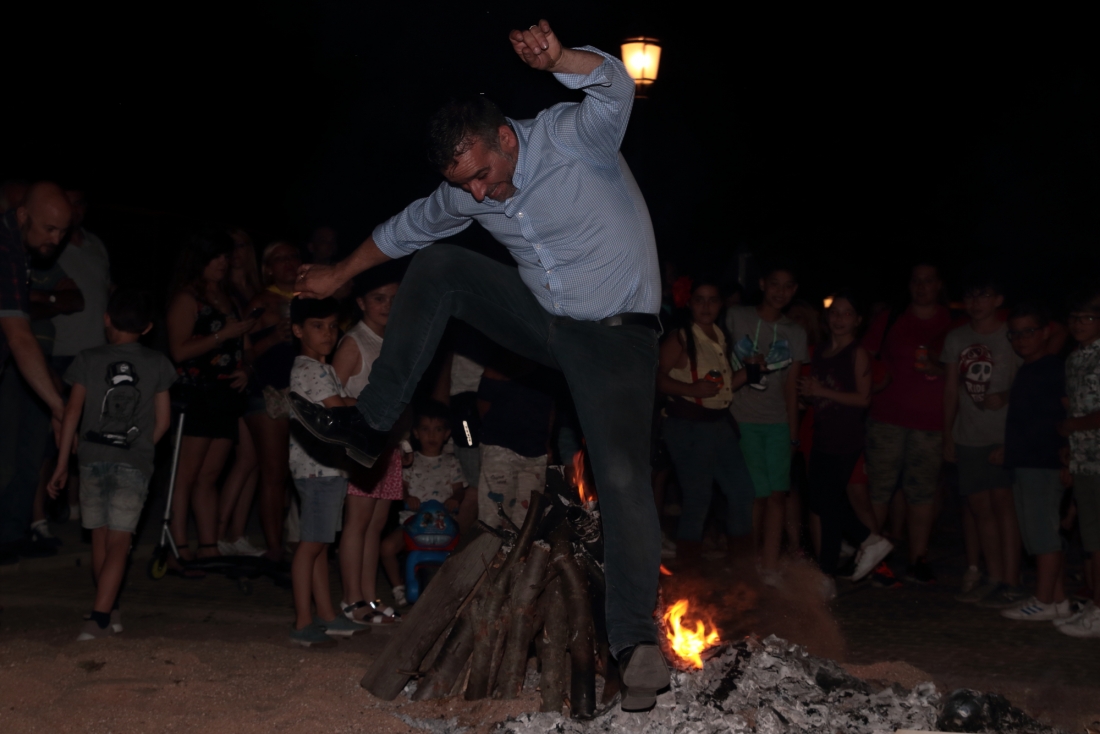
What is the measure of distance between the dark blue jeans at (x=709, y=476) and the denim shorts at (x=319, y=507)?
2628 millimetres

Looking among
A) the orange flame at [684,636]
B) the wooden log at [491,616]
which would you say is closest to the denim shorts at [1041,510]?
the orange flame at [684,636]

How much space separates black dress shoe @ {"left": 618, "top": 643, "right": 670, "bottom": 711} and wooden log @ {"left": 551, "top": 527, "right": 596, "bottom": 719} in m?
0.57

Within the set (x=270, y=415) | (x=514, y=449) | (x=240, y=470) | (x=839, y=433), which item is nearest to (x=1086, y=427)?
(x=839, y=433)

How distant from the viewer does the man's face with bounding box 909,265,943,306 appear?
7340 mm

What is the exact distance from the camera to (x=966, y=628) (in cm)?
595

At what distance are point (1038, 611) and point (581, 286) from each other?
427 centimetres

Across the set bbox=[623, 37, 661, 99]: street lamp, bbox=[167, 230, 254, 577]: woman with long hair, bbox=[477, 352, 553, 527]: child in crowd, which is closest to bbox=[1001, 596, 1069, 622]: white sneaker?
bbox=[477, 352, 553, 527]: child in crowd

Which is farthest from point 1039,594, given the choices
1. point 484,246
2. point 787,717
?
point 484,246

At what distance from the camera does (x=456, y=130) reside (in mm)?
3455

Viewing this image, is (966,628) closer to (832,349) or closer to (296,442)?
(832,349)

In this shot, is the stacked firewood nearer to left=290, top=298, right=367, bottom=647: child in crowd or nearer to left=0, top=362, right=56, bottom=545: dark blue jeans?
left=290, top=298, right=367, bottom=647: child in crowd

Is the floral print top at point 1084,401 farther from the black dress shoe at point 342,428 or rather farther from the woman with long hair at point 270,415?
the woman with long hair at point 270,415

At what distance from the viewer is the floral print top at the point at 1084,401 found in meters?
5.90

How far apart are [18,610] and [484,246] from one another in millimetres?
7148
